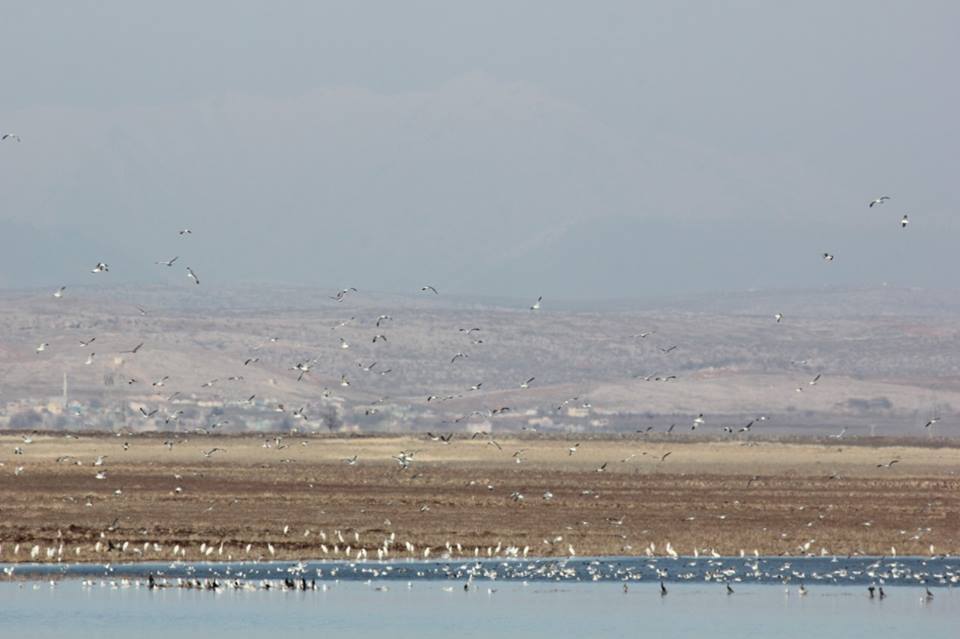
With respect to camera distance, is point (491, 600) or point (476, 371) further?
point (476, 371)

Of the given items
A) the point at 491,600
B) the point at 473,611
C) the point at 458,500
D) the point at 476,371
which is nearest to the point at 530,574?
the point at 491,600

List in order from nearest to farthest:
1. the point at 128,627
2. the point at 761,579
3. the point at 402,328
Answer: the point at 128,627
the point at 761,579
the point at 402,328

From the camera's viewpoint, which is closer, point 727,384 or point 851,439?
point 851,439

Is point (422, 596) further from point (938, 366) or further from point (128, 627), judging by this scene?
point (938, 366)

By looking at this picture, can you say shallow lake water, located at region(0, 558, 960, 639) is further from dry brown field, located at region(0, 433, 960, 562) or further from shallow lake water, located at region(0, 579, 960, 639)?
dry brown field, located at region(0, 433, 960, 562)

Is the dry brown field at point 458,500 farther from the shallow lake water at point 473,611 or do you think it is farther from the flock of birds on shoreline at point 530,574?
the shallow lake water at point 473,611

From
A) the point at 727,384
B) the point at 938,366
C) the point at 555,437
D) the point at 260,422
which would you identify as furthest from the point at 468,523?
the point at 938,366

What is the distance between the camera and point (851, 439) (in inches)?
3792

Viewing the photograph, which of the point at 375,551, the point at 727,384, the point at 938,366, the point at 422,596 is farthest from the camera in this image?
the point at 938,366

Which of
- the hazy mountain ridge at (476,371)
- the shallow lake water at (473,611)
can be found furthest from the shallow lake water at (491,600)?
→ the hazy mountain ridge at (476,371)

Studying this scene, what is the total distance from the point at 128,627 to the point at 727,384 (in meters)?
128

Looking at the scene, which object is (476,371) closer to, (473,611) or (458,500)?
(458,500)

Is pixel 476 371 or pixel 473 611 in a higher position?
pixel 473 611

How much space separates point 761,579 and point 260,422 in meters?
82.9
